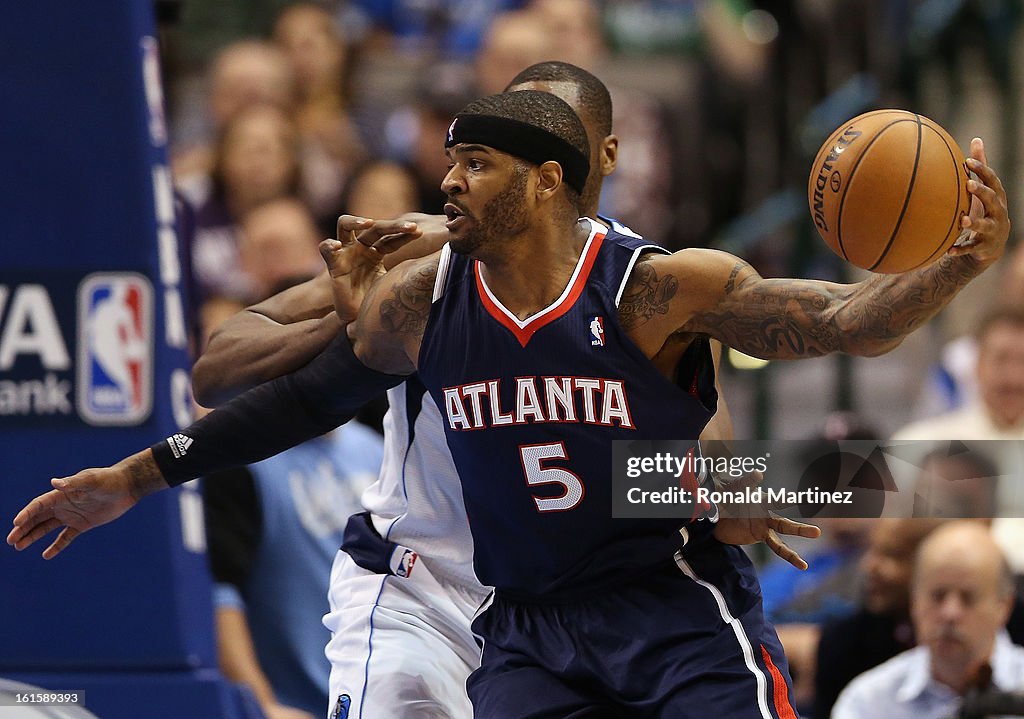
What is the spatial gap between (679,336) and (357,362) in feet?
2.90

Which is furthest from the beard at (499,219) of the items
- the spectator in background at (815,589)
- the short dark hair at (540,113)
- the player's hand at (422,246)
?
the spectator in background at (815,589)

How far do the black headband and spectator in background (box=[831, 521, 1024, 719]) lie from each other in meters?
2.41

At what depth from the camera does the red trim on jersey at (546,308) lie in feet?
12.4

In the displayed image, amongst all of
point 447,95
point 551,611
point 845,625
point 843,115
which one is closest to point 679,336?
point 551,611

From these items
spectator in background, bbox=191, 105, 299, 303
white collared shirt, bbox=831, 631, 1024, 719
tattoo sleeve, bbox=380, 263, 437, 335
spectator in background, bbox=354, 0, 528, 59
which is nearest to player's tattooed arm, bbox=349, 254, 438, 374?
tattoo sleeve, bbox=380, 263, 437, 335

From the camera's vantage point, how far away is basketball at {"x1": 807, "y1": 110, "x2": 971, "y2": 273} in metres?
3.59

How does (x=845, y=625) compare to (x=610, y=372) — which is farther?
(x=845, y=625)

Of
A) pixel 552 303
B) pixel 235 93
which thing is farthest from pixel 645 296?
pixel 235 93

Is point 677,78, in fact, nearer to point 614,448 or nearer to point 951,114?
point 951,114

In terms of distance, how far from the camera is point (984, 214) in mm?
3365

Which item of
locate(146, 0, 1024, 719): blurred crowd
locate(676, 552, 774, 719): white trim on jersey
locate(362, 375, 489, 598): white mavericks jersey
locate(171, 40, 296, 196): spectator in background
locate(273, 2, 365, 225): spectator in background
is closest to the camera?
locate(676, 552, 774, 719): white trim on jersey

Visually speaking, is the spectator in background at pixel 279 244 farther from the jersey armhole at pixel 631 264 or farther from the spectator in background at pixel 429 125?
the jersey armhole at pixel 631 264

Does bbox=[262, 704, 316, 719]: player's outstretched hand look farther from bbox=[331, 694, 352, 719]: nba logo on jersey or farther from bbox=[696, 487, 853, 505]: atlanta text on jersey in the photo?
bbox=[696, 487, 853, 505]: atlanta text on jersey

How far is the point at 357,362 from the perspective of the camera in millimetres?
4102
